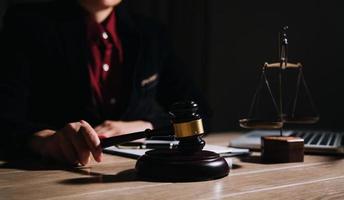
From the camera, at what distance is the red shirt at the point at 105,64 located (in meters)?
1.69

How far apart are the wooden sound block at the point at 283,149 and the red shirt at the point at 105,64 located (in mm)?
781

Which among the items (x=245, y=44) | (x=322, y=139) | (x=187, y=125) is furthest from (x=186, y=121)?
(x=245, y=44)

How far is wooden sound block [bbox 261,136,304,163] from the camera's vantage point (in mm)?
1028

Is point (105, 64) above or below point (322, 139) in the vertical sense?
above

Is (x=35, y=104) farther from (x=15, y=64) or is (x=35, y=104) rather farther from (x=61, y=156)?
(x=61, y=156)

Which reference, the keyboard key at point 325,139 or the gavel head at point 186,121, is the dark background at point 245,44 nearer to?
the keyboard key at point 325,139

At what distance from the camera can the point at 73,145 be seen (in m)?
0.98

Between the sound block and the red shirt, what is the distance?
858mm

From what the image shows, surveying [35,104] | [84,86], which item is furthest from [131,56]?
[35,104]

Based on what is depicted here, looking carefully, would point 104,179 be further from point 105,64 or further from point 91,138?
point 105,64

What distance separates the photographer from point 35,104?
1.75 metres

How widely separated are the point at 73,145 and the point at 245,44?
1.73 meters

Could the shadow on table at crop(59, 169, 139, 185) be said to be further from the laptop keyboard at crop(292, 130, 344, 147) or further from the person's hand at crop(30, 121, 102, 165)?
the laptop keyboard at crop(292, 130, 344, 147)

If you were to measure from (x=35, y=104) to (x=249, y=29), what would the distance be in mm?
1211
